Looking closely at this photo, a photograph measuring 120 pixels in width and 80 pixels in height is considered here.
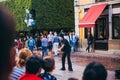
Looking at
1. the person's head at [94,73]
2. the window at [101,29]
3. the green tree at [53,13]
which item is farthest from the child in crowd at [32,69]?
the green tree at [53,13]

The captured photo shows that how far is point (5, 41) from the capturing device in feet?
5.78

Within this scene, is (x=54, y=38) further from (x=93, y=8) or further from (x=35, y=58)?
(x=35, y=58)

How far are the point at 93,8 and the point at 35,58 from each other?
25588mm

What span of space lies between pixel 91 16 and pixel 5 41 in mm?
27676

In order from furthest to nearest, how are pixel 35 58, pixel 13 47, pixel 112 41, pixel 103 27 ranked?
1. pixel 103 27
2. pixel 112 41
3. pixel 35 58
4. pixel 13 47

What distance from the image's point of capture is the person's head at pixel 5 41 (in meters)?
1.75

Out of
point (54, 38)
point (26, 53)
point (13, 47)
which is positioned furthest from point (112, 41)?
point (13, 47)

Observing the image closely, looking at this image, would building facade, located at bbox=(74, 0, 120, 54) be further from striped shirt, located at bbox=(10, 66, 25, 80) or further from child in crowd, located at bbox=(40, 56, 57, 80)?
striped shirt, located at bbox=(10, 66, 25, 80)

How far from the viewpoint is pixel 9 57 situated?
1.81 metres

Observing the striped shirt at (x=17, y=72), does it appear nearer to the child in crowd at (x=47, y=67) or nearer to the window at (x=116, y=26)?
the child in crowd at (x=47, y=67)

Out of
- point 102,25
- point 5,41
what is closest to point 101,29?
point 102,25

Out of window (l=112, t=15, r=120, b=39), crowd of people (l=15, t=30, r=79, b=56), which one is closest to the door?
window (l=112, t=15, r=120, b=39)

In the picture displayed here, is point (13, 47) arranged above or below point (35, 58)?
above

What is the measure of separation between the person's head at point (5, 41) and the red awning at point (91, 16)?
26618mm
